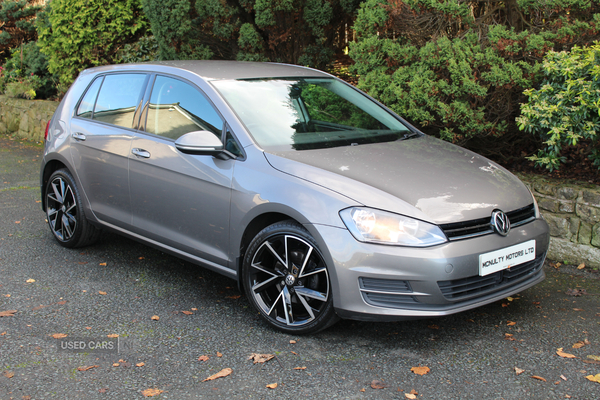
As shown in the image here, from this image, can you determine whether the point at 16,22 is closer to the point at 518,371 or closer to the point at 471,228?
the point at 471,228

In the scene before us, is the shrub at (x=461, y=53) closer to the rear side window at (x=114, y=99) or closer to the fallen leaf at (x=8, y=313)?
the rear side window at (x=114, y=99)

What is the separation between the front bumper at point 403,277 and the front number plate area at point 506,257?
1.4 inches

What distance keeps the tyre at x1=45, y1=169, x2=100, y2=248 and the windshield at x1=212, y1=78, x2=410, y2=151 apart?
2.02m

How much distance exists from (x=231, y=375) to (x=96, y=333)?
1.08 metres

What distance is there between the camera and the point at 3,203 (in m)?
7.23

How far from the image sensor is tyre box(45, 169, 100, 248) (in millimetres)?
5312

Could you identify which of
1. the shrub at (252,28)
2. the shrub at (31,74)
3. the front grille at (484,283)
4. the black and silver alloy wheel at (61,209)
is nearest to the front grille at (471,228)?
the front grille at (484,283)

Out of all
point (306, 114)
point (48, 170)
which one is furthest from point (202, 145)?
point (48, 170)

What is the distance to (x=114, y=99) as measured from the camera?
4934 millimetres

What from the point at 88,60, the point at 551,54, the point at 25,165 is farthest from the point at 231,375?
the point at 88,60

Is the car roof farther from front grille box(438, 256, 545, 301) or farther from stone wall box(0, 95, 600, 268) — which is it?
stone wall box(0, 95, 600, 268)

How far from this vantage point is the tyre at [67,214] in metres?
5.31

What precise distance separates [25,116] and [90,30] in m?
3.23

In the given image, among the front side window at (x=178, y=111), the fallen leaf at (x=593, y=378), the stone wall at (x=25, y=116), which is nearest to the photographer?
the fallen leaf at (x=593, y=378)
